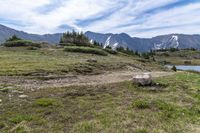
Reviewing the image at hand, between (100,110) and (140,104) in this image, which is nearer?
(100,110)

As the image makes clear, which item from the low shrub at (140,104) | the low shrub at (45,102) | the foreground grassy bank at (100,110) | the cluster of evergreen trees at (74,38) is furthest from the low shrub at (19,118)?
the cluster of evergreen trees at (74,38)

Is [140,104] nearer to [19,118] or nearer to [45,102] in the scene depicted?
[45,102]

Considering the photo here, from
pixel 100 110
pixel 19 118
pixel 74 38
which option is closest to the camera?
pixel 19 118

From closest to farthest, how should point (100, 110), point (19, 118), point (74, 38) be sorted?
point (19, 118)
point (100, 110)
point (74, 38)

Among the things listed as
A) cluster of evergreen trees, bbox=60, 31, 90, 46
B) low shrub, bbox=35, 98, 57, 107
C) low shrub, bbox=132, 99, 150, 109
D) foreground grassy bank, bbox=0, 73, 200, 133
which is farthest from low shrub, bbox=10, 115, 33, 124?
cluster of evergreen trees, bbox=60, 31, 90, 46

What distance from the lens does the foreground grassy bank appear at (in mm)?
13555

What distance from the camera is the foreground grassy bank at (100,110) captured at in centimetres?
1355

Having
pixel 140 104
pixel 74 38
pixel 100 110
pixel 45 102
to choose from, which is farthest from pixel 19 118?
pixel 74 38

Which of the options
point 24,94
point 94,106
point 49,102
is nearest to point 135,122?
point 94,106

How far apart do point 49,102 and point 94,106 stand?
2.72m

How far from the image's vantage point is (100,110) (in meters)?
16.2

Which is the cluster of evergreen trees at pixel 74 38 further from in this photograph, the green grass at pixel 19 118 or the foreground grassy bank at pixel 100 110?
the green grass at pixel 19 118

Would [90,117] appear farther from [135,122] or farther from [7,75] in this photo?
[7,75]

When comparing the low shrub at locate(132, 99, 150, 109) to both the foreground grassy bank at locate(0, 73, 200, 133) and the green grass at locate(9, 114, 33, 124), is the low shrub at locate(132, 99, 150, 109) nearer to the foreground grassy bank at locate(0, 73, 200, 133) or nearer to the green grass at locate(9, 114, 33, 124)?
the foreground grassy bank at locate(0, 73, 200, 133)
